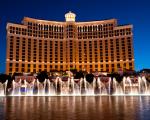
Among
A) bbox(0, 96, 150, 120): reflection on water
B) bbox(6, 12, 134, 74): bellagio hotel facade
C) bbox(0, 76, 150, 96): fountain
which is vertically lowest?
bbox(0, 96, 150, 120): reflection on water

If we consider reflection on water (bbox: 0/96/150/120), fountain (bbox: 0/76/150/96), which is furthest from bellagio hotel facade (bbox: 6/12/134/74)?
reflection on water (bbox: 0/96/150/120)

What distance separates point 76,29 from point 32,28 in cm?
2701

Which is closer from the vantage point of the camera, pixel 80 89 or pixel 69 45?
pixel 80 89

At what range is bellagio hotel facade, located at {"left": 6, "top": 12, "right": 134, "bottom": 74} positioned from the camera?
→ 5517 inches

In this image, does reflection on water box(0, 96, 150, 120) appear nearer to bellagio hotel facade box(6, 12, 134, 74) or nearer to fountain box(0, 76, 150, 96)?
fountain box(0, 76, 150, 96)

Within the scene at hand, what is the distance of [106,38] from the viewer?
14762cm

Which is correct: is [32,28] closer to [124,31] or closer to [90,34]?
[90,34]

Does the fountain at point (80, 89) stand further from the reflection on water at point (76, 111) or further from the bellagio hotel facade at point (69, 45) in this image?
the bellagio hotel facade at point (69, 45)

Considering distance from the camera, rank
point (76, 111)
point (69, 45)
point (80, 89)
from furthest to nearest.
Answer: point (69, 45) → point (80, 89) → point (76, 111)

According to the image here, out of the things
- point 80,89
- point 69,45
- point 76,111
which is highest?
point 69,45

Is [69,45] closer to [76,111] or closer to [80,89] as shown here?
[80,89]

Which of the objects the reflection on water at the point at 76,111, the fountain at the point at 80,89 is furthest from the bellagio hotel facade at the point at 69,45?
the reflection on water at the point at 76,111

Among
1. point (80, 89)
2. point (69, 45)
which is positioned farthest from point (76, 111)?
point (69, 45)

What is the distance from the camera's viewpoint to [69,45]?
489ft
